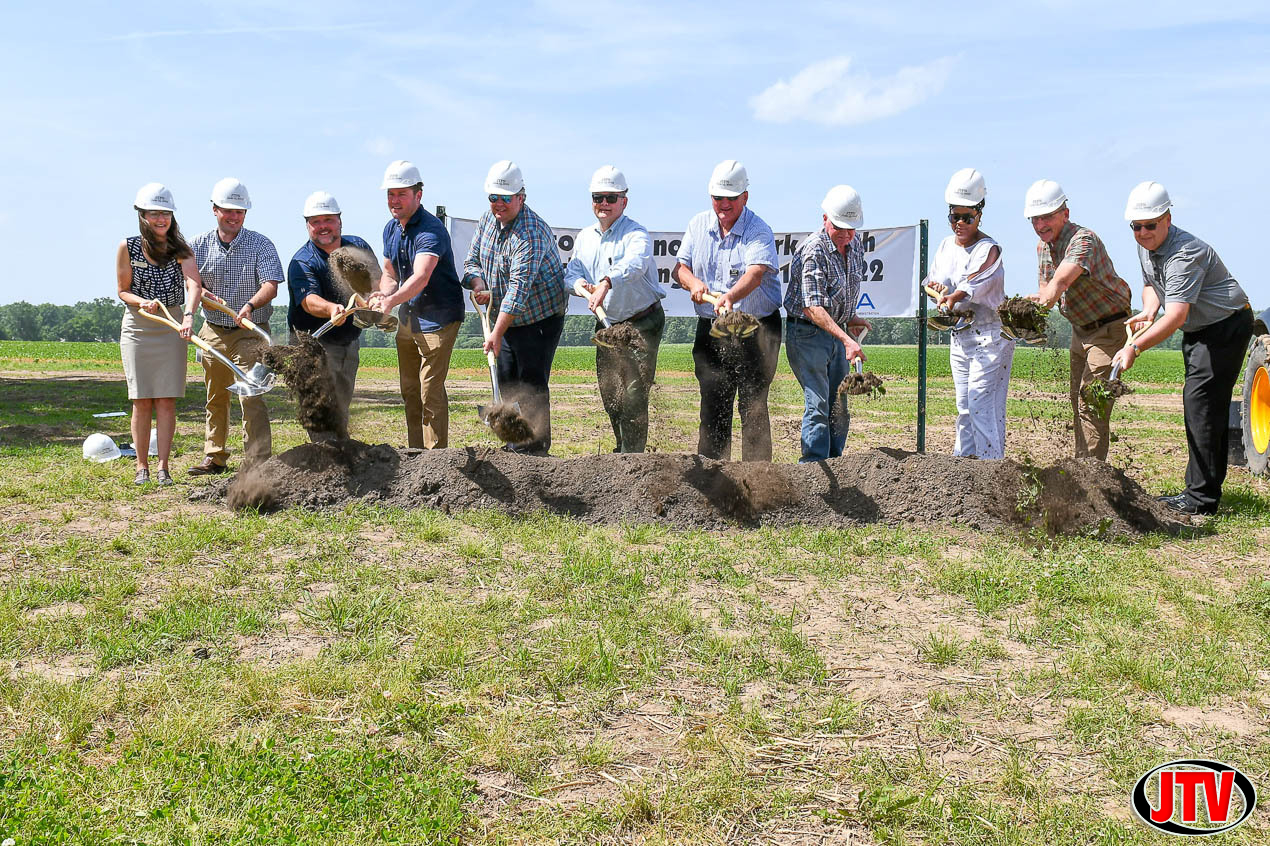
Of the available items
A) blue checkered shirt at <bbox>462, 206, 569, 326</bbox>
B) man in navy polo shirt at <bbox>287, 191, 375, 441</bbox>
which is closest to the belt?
blue checkered shirt at <bbox>462, 206, 569, 326</bbox>

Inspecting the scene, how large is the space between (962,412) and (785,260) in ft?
13.0

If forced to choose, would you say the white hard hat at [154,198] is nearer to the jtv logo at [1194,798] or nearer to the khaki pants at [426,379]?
the khaki pants at [426,379]

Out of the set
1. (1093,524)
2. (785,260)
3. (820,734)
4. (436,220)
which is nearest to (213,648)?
(820,734)

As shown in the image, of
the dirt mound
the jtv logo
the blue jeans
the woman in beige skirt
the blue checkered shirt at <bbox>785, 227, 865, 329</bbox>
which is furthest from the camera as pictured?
the woman in beige skirt

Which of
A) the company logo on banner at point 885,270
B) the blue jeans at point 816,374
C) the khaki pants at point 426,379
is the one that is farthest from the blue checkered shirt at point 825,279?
the company logo on banner at point 885,270

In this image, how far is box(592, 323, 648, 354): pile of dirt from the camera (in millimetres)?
6801

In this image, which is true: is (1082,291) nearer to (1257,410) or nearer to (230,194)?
(1257,410)

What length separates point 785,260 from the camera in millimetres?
10695

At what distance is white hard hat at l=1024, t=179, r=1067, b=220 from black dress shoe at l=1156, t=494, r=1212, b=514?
2.11m

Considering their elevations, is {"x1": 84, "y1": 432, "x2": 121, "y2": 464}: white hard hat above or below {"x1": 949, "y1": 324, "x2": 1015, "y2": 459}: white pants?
below

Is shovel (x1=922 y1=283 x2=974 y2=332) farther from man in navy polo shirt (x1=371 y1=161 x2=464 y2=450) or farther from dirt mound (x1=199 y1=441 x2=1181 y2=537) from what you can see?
man in navy polo shirt (x1=371 y1=161 x2=464 y2=450)

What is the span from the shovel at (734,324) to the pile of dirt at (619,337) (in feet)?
1.75

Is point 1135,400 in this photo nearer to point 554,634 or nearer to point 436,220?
point 436,220

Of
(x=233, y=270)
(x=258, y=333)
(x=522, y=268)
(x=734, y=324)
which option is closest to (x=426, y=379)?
(x=522, y=268)
